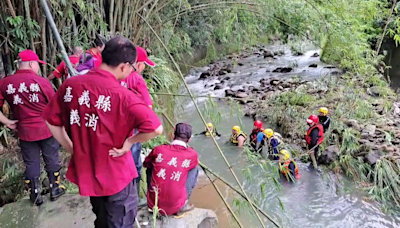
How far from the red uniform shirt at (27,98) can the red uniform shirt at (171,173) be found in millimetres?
1117

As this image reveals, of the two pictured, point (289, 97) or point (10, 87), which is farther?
point (289, 97)

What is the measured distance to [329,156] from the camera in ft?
19.6

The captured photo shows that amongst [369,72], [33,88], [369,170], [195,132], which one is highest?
[33,88]

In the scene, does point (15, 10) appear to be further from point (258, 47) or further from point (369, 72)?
point (258, 47)

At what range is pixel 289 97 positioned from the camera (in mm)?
8820

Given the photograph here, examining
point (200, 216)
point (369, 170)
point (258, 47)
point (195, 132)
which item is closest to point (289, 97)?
point (195, 132)

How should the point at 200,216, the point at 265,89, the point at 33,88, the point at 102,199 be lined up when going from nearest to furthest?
the point at 102,199, the point at 33,88, the point at 200,216, the point at 265,89

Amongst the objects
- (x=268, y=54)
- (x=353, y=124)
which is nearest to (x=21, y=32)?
(x=353, y=124)

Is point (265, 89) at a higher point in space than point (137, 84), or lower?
lower

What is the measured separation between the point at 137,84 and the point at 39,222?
161 cm

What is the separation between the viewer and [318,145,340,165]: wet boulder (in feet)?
19.6

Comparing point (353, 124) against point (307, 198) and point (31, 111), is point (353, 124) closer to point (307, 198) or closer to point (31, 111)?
point (307, 198)

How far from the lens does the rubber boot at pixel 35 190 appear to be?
312 cm

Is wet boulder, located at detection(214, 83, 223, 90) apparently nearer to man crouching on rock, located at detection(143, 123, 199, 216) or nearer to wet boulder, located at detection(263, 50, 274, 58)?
wet boulder, located at detection(263, 50, 274, 58)
